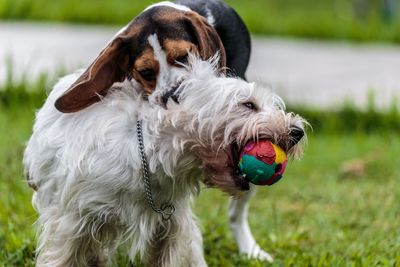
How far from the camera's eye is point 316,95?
9.50 metres

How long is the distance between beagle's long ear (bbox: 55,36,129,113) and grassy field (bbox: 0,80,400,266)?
40.4 inches

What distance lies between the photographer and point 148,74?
4.27 metres

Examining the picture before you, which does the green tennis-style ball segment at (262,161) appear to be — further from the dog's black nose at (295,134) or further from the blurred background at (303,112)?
the blurred background at (303,112)

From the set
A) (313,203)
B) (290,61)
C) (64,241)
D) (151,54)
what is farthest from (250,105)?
(290,61)

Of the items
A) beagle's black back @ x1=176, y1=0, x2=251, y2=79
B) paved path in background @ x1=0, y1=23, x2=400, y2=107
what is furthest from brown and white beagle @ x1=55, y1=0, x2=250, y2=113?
paved path in background @ x1=0, y1=23, x2=400, y2=107

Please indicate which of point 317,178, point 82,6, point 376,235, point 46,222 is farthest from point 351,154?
point 82,6

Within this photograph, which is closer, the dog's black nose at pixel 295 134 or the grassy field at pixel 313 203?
the dog's black nose at pixel 295 134

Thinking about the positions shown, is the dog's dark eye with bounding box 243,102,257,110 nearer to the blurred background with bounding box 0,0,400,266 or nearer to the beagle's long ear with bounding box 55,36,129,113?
the blurred background with bounding box 0,0,400,266

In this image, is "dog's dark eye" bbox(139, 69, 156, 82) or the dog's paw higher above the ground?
"dog's dark eye" bbox(139, 69, 156, 82)

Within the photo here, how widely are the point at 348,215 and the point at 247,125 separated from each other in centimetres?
301

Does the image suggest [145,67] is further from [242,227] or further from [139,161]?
[242,227]

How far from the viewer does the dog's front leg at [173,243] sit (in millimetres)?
4180

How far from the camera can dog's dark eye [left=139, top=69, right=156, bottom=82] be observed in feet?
13.9

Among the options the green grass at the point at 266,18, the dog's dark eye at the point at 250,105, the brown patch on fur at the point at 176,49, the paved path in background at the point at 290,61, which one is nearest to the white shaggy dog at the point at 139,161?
the dog's dark eye at the point at 250,105
